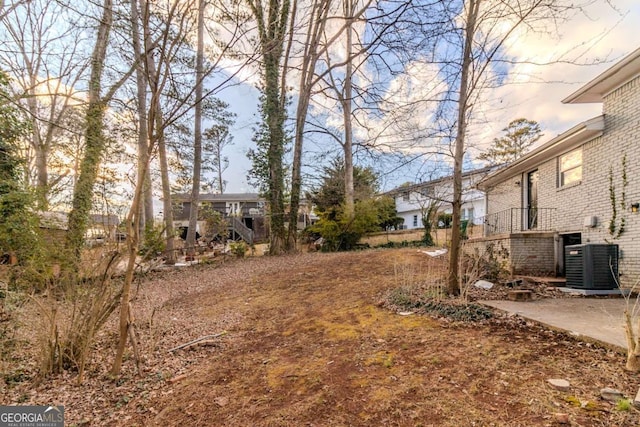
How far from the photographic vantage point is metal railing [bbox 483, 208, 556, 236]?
870 centimetres

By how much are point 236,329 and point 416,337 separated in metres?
2.59

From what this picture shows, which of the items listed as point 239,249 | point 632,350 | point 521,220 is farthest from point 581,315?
point 239,249

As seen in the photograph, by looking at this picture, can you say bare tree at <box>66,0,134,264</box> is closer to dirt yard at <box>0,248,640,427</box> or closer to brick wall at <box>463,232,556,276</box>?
dirt yard at <box>0,248,640,427</box>

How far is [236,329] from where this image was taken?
4535mm

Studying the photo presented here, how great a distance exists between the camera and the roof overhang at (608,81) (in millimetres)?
5666

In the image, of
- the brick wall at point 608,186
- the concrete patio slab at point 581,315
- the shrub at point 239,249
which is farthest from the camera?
the shrub at point 239,249

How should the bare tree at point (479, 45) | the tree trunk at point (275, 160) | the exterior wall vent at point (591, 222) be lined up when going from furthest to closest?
the tree trunk at point (275, 160), the exterior wall vent at point (591, 222), the bare tree at point (479, 45)

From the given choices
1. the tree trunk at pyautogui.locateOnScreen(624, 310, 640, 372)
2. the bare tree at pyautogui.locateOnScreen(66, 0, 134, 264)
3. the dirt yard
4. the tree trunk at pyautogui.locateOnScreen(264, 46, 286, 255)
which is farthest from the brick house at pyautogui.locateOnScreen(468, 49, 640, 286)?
the bare tree at pyautogui.locateOnScreen(66, 0, 134, 264)

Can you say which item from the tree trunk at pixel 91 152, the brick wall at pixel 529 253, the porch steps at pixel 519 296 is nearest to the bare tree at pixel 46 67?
the tree trunk at pixel 91 152

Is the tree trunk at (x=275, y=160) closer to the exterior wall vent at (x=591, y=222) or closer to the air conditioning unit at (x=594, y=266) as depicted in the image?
the air conditioning unit at (x=594, y=266)

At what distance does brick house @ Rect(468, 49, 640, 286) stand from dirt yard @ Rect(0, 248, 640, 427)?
4406 mm

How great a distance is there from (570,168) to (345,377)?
867 cm

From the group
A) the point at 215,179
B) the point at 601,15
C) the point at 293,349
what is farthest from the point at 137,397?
the point at 215,179

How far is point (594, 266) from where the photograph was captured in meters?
5.87
